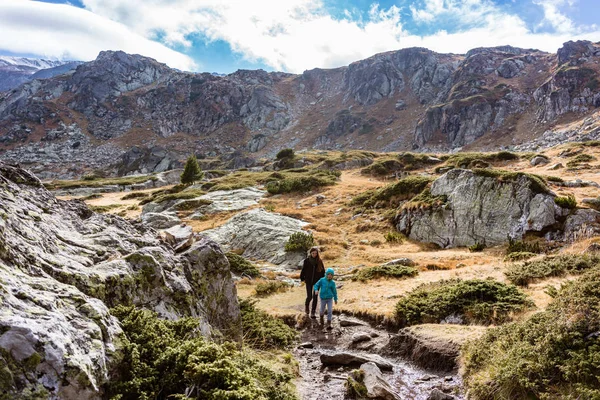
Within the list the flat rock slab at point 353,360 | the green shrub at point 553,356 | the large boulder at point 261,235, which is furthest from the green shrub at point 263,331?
the large boulder at point 261,235

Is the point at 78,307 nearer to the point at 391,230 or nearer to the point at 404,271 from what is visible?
the point at 404,271

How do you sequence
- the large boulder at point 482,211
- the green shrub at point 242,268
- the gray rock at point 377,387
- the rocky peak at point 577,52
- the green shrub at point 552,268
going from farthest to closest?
the rocky peak at point 577,52, the large boulder at point 482,211, the green shrub at point 242,268, the green shrub at point 552,268, the gray rock at point 377,387

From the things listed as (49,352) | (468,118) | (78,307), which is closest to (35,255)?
(78,307)

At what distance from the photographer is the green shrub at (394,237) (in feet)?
83.6

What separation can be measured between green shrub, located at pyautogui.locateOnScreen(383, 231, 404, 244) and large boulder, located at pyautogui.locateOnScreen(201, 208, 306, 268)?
679cm

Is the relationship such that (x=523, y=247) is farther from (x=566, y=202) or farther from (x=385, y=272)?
(x=385, y=272)

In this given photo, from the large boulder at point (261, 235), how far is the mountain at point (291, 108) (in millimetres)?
Result: 62662

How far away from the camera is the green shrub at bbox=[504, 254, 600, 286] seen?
12575 millimetres

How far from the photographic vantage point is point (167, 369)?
466cm

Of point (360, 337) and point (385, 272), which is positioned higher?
point (385, 272)

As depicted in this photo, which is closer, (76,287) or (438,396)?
(76,287)

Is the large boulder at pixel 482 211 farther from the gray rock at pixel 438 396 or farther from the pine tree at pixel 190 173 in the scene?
the pine tree at pixel 190 173

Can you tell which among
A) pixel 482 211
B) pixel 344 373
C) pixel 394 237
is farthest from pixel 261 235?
pixel 344 373

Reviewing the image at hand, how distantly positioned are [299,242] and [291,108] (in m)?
133
